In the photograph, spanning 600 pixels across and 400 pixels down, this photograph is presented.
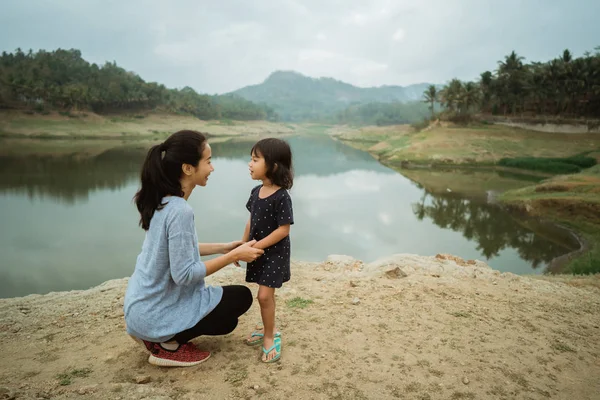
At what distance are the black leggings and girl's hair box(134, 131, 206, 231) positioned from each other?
74 centimetres

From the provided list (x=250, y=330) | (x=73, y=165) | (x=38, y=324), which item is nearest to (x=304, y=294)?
(x=250, y=330)

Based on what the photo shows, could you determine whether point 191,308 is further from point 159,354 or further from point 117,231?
point 117,231

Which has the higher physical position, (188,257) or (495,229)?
(188,257)

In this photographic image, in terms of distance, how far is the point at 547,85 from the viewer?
40406 millimetres

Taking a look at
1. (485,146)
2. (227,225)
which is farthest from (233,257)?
(485,146)

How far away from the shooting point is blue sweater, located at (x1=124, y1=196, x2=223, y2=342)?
2.23 metres

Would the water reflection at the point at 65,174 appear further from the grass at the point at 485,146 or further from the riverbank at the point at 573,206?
the grass at the point at 485,146

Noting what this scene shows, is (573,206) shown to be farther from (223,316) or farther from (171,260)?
(171,260)

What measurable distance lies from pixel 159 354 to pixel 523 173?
28.1m

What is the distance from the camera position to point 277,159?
267 cm

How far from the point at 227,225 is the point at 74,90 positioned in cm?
5044

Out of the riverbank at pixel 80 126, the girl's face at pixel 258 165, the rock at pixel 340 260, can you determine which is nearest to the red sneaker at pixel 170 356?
the girl's face at pixel 258 165

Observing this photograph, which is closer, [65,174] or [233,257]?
[233,257]

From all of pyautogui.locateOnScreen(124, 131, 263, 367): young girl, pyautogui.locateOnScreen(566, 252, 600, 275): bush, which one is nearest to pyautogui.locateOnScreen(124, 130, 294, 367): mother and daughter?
pyautogui.locateOnScreen(124, 131, 263, 367): young girl
